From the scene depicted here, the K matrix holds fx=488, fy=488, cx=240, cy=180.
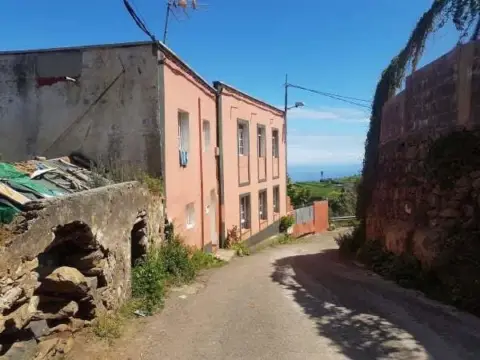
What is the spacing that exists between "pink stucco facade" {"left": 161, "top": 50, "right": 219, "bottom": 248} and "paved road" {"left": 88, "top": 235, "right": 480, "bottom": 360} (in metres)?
2.94

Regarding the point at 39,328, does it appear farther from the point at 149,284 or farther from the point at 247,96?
the point at 247,96

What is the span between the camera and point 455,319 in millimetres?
6215

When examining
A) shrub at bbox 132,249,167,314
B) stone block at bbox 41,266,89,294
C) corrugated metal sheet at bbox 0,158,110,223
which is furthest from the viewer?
shrub at bbox 132,249,167,314

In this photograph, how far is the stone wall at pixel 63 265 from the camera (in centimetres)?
443

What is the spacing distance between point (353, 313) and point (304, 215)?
68.8 ft

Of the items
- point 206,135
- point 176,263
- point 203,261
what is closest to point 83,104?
point 176,263

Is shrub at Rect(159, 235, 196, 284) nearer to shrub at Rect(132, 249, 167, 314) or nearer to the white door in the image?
shrub at Rect(132, 249, 167, 314)

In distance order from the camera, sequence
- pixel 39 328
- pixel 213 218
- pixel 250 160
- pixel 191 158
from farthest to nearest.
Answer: pixel 250 160, pixel 213 218, pixel 191 158, pixel 39 328

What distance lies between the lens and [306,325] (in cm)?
643

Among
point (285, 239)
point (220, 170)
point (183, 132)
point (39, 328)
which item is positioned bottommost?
point (285, 239)

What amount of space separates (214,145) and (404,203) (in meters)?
7.17

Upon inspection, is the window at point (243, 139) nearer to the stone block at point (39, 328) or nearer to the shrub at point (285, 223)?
the shrub at point (285, 223)

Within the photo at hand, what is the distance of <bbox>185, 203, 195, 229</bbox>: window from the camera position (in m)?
12.8

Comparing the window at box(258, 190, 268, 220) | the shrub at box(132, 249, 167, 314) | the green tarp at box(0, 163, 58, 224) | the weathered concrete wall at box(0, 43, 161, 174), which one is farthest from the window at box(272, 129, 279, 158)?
the green tarp at box(0, 163, 58, 224)
